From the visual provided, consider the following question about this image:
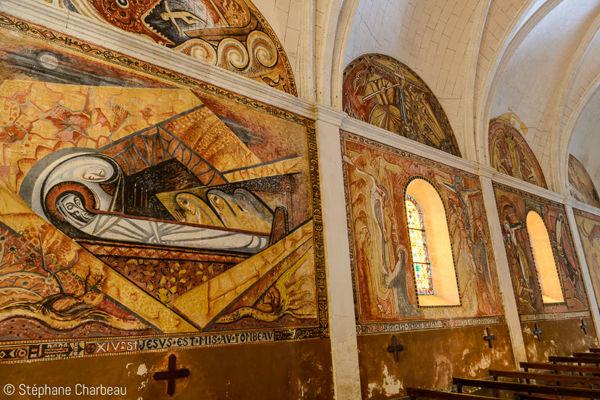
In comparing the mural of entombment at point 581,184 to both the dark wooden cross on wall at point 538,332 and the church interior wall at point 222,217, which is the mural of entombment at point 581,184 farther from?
the church interior wall at point 222,217

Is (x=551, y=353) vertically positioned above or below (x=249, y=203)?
A: below

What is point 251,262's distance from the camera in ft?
15.9

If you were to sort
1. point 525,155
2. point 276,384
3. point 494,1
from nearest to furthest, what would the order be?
point 276,384
point 494,1
point 525,155

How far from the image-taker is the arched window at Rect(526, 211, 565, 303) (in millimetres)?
10102

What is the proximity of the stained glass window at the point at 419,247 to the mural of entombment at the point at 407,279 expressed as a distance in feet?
0.45

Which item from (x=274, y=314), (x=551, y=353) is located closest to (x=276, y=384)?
(x=274, y=314)

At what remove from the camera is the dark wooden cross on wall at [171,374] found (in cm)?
385

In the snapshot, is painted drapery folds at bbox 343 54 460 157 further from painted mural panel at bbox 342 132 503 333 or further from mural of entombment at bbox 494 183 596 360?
mural of entombment at bbox 494 183 596 360

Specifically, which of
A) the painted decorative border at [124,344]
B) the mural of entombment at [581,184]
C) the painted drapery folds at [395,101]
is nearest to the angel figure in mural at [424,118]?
the painted drapery folds at [395,101]

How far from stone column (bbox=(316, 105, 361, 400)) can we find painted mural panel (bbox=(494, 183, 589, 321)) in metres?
4.93

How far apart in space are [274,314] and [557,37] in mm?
10123

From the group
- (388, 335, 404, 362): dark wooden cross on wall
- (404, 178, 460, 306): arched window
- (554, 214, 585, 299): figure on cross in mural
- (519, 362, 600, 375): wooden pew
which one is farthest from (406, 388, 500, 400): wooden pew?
(554, 214, 585, 299): figure on cross in mural

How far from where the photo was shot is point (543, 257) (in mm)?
10352

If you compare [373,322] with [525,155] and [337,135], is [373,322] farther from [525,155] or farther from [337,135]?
[525,155]
